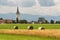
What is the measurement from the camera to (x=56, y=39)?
20.7 m

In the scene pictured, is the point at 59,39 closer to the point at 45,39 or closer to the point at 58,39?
the point at 58,39

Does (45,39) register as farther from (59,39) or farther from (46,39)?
(59,39)

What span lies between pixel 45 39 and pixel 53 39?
32.2 inches

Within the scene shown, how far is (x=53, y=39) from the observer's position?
21.0 metres

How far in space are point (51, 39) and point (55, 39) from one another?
0.41 m

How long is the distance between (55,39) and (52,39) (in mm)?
310

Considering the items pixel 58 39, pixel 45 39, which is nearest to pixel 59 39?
pixel 58 39

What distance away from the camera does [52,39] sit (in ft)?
68.6

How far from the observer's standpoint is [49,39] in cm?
2100

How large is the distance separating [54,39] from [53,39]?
104 millimetres

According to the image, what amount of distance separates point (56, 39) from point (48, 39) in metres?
0.84

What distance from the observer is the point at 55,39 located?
2083cm

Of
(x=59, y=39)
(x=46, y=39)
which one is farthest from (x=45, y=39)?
(x=59, y=39)

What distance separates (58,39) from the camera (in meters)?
20.7
